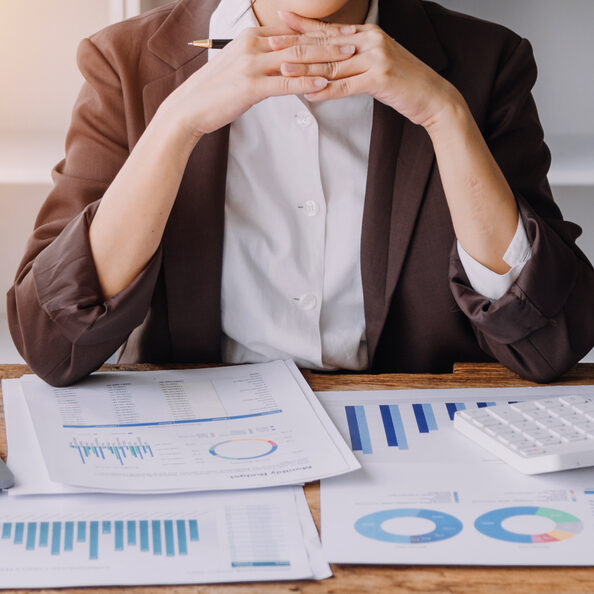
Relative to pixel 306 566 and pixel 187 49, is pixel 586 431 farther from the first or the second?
pixel 187 49

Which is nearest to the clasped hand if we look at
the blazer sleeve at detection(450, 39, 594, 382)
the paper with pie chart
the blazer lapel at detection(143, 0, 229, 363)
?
the blazer lapel at detection(143, 0, 229, 363)

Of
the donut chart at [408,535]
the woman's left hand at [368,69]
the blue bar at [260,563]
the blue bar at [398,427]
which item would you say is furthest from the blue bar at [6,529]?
the woman's left hand at [368,69]

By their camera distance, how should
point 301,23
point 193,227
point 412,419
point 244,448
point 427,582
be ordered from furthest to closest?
point 193,227 < point 301,23 < point 412,419 < point 244,448 < point 427,582

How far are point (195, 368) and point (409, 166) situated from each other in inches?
17.9

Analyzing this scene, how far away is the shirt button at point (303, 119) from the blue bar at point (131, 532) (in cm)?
73

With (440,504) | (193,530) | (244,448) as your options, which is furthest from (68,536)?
(440,504)

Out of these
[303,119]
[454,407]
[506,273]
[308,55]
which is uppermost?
[308,55]

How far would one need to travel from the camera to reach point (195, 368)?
49.2 inches

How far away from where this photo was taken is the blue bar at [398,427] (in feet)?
3.30

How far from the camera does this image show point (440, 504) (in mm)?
869

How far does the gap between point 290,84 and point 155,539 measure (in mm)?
609

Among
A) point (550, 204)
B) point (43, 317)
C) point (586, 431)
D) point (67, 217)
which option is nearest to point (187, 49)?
point (67, 217)

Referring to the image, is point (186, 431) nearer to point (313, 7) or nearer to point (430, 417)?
point (430, 417)

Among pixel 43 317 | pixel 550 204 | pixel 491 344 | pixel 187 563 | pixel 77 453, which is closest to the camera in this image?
pixel 187 563
